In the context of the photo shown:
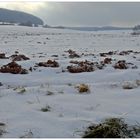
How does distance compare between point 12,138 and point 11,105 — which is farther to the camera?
point 11,105

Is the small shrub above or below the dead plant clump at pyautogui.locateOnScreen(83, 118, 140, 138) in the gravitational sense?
above

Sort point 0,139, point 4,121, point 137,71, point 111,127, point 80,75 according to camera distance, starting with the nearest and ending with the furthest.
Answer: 1. point 0,139
2. point 111,127
3. point 4,121
4. point 80,75
5. point 137,71

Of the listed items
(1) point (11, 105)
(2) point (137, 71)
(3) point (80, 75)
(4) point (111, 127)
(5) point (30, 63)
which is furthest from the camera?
(5) point (30, 63)

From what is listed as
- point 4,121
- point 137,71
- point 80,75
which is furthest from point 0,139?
point 137,71

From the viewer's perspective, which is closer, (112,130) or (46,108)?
(112,130)

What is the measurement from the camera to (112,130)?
227 inches

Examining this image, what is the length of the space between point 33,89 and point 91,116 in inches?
91.9

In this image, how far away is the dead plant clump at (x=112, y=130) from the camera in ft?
18.8

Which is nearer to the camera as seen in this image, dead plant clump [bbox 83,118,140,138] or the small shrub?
dead plant clump [bbox 83,118,140,138]

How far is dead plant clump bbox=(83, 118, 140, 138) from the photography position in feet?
18.8

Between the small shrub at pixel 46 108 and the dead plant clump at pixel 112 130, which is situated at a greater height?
the small shrub at pixel 46 108

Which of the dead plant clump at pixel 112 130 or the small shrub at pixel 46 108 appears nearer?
the dead plant clump at pixel 112 130

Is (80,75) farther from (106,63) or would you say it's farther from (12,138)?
(12,138)

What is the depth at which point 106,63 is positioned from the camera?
1400cm
